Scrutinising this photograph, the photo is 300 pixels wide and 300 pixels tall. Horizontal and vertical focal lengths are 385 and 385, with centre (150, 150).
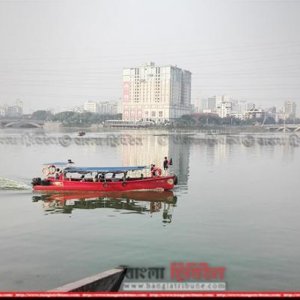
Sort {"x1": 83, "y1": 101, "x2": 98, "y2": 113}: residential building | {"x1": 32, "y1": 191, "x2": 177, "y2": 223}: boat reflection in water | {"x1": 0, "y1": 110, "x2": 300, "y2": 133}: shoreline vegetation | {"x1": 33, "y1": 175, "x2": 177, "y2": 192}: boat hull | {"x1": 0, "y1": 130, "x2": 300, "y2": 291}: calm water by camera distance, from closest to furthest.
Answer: {"x1": 0, "y1": 130, "x2": 300, "y2": 291}: calm water
{"x1": 32, "y1": 191, "x2": 177, "y2": 223}: boat reflection in water
{"x1": 33, "y1": 175, "x2": 177, "y2": 192}: boat hull
{"x1": 0, "y1": 110, "x2": 300, "y2": 133}: shoreline vegetation
{"x1": 83, "y1": 101, "x2": 98, "y2": 113}: residential building

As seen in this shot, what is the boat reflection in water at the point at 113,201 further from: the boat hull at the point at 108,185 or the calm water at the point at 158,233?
the boat hull at the point at 108,185

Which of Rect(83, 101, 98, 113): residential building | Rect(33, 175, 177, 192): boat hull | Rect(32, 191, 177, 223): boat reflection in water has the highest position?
Rect(83, 101, 98, 113): residential building

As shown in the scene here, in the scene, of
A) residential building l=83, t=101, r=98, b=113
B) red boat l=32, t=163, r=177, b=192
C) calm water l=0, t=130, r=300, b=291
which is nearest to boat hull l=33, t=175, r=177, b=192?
red boat l=32, t=163, r=177, b=192

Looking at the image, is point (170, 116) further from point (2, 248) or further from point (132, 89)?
point (2, 248)

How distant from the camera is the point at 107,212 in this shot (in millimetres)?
10352

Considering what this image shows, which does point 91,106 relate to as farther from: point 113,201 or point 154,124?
point 113,201

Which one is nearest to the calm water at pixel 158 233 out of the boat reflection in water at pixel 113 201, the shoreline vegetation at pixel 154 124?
the boat reflection in water at pixel 113 201

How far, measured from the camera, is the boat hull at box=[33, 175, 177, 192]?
40.6 feet

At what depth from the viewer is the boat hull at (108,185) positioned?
12383 mm

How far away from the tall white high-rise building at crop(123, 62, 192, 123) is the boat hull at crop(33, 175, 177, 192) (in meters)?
69.7

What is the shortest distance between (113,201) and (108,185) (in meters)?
0.90

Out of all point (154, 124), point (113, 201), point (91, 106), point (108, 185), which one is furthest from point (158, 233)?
point (91, 106)

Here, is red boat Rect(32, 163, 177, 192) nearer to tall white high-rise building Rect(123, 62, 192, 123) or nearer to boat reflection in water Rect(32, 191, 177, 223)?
boat reflection in water Rect(32, 191, 177, 223)

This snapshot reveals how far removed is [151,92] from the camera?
84938mm
